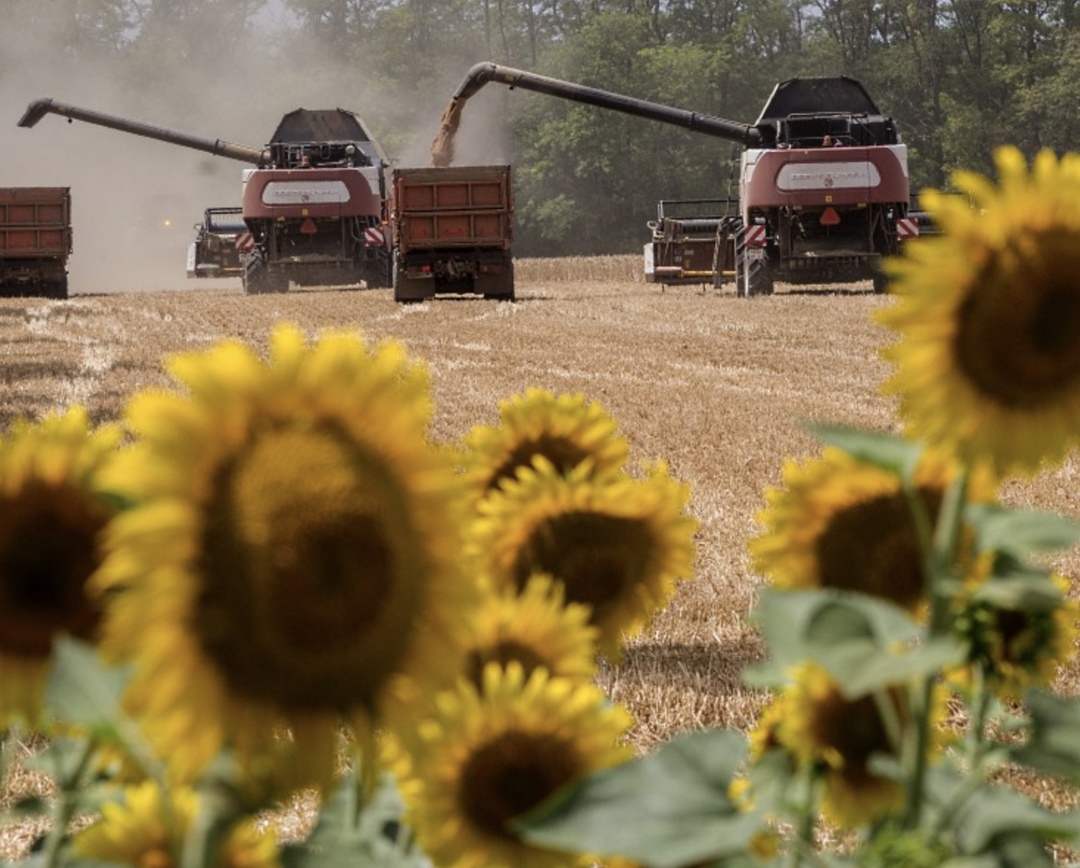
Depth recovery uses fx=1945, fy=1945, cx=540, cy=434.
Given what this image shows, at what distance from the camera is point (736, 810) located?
36.2 inches

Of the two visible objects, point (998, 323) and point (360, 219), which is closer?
point (998, 323)

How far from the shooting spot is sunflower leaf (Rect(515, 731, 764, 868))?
0.82 metres

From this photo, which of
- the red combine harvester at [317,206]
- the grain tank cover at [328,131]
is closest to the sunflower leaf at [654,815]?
the red combine harvester at [317,206]

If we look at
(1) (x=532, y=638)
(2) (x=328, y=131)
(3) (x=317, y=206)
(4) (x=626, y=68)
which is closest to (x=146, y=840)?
(1) (x=532, y=638)

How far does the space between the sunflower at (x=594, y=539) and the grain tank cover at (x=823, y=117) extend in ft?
74.5

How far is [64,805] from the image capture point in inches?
37.4

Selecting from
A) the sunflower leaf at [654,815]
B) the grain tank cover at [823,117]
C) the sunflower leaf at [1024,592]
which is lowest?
the sunflower leaf at [654,815]

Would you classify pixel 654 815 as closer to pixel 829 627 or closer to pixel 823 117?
pixel 829 627

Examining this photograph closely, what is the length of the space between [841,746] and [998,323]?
1.02 feet

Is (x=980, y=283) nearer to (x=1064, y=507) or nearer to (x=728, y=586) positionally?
(x=728, y=586)

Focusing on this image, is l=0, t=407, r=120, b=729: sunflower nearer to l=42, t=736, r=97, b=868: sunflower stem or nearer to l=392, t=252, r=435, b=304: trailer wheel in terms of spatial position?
l=42, t=736, r=97, b=868: sunflower stem

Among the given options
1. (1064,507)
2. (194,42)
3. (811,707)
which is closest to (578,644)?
(811,707)

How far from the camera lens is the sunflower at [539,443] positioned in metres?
1.33

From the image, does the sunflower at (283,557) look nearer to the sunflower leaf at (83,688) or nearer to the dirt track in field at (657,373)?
the sunflower leaf at (83,688)
